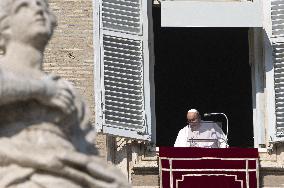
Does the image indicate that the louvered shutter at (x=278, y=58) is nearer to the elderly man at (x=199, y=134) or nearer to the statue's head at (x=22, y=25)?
the elderly man at (x=199, y=134)

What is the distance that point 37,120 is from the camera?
8234 millimetres

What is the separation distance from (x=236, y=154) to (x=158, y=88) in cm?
271

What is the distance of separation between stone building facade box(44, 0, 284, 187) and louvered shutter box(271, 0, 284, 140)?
9cm

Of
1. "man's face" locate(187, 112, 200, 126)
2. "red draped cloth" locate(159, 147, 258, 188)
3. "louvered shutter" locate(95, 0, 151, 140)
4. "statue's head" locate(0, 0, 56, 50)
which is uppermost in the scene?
"statue's head" locate(0, 0, 56, 50)

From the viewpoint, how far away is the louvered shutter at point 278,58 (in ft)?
76.2

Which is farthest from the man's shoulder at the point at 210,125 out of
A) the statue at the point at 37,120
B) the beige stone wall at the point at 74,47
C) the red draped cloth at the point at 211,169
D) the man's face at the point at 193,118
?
the statue at the point at 37,120

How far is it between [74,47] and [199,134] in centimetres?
237

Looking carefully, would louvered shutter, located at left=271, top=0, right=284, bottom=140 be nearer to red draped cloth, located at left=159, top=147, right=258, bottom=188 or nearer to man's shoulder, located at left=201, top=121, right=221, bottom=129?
red draped cloth, located at left=159, top=147, right=258, bottom=188

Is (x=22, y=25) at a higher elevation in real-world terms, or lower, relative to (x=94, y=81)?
higher

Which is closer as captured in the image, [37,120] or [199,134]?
[37,120]

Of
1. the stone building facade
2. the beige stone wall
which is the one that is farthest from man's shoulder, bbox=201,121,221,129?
the beige stone wall

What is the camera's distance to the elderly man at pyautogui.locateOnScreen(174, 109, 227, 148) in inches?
848

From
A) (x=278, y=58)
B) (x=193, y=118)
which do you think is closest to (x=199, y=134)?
(x=193, y=118)

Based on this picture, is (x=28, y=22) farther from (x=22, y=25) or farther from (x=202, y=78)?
(x=202, y=78)
